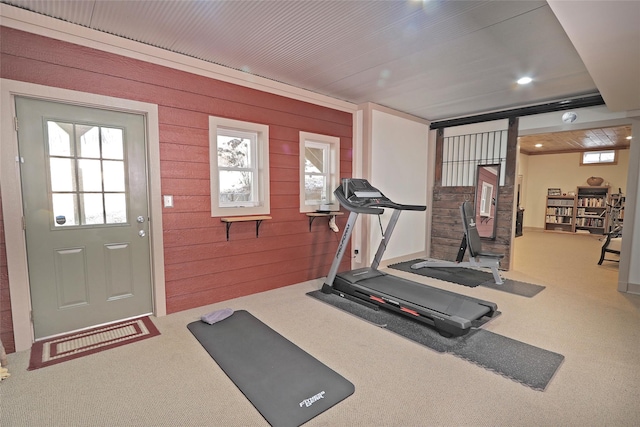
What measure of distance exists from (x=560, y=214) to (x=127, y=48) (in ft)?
38.8

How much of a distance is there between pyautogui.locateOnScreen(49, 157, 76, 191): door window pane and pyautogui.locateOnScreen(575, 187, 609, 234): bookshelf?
12154 mm

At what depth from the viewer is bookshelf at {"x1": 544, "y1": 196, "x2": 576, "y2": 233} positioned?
31.7ft

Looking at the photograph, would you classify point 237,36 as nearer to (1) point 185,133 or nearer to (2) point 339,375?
(1) point 185,133

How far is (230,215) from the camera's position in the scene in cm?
365

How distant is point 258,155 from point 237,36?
1.42 m

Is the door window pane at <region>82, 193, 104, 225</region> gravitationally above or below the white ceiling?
below

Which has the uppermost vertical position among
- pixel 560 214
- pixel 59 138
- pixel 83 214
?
pixel 59 138

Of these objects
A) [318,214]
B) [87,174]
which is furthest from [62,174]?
[318,214]


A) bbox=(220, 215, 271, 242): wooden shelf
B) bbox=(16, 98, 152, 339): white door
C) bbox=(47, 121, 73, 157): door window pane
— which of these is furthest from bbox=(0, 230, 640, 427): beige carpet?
bbox=(47, 121, 73, 157): door window pane

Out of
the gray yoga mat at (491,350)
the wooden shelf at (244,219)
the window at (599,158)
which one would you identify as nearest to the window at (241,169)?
the wooden shelf at (244,219)

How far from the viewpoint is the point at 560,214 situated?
32.3ft

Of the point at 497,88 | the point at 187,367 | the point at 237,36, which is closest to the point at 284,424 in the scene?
the point at 187,367

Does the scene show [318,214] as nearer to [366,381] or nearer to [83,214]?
[366,381]

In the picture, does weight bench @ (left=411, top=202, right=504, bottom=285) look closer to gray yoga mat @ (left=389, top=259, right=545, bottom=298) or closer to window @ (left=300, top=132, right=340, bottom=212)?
gray yoga mat @ (left=389, top=259, right=545, bottom=298)
